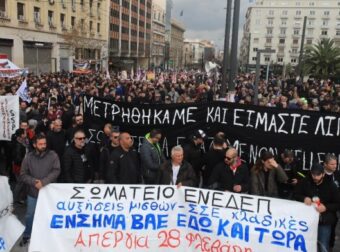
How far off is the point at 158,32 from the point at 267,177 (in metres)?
104

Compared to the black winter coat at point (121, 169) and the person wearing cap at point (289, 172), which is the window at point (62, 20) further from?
the person wearing cap at point (289, 172)

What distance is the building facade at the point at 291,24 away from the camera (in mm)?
94438

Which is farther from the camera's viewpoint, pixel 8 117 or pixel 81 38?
pixel 81 38

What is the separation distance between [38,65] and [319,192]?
3619cm

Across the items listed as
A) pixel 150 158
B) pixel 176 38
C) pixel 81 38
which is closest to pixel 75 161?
pixel 150 158

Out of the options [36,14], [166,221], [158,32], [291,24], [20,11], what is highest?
[291,24]

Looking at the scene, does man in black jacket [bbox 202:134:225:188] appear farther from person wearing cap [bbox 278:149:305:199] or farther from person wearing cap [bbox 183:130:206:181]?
person wearing cap [bbox 278:149:305:199]

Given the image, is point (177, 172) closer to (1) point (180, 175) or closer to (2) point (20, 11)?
(1) point (180, 175)

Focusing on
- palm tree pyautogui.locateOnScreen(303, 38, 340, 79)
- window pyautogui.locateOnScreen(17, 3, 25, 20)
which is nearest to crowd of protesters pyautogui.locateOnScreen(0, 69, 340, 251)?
palm tree pyautogui.locateOnScreen(303, 38, 340, 79)

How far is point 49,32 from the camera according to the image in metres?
39.2

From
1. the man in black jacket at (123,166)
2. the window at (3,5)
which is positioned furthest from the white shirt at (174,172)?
the window at (3,5)

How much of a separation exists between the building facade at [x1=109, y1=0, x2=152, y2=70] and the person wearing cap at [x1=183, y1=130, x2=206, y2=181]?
185ft

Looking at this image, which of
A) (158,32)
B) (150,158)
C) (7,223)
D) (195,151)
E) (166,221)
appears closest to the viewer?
(166,221)

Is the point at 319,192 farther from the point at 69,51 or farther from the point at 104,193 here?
the point at 69,51
